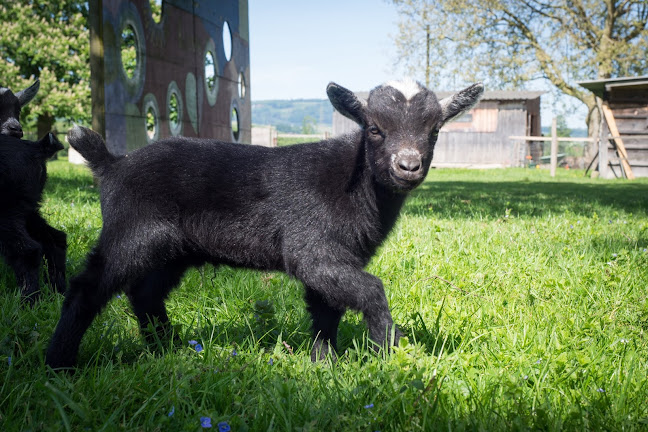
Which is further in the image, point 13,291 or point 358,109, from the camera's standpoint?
point 13,291

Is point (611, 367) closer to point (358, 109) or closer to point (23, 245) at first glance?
point (358, 109)

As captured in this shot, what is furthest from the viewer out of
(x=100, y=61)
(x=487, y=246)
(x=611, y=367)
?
(x=100, y=61)

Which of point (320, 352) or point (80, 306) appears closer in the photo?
point (80, 306)

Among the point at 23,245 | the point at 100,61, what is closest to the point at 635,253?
the point at 23,245

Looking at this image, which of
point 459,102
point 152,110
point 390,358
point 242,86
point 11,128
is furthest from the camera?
point 242,86

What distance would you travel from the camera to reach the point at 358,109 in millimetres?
3219

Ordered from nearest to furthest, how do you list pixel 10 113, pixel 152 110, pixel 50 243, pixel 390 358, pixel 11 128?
pixel 390 358 → pixel 50 243 → pixel 11 128 → pixel 10 113 → pixel 152 110

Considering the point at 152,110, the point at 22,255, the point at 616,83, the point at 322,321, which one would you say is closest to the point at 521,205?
the point at 152,110

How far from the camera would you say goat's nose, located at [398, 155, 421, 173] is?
2814 mm

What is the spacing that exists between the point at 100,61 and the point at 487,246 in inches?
257

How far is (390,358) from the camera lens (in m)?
2.54

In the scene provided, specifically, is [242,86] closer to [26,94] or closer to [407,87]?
[26,94]

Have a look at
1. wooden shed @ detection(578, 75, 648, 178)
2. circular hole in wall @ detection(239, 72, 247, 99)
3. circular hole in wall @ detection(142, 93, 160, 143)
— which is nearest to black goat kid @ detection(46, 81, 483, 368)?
circular hole in wall @ detection(142, 93, 160, 143)

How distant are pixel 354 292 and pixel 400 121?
98cm
